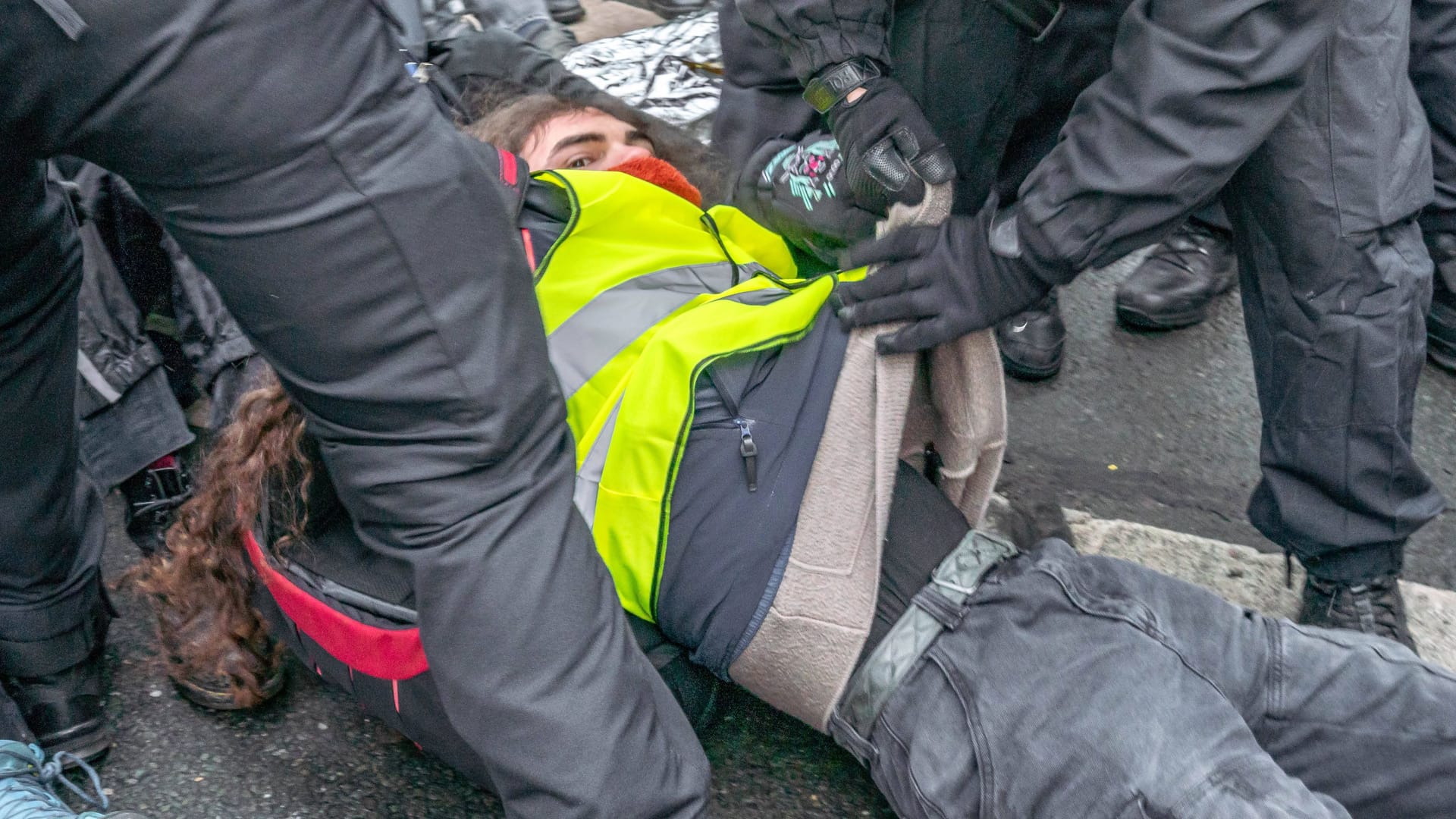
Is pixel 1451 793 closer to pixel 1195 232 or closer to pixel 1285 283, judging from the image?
pixel 1285 283

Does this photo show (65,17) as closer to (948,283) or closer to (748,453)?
(748,453)

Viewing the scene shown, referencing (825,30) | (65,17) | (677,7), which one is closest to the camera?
(65,17)

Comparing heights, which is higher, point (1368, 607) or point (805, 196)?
point (805, 196)

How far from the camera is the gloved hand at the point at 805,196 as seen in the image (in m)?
1.88

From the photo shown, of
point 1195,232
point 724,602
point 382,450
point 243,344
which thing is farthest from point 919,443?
point 1195,232

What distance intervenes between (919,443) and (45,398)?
1.30 m

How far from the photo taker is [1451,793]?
143 centimetres

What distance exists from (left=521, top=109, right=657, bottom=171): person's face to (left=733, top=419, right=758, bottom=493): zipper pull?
71cm

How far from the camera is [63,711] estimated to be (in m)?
1.79

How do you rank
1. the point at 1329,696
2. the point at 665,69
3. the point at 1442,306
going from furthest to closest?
the point at 665,69, the point at 1442,306, the point at 1329,696

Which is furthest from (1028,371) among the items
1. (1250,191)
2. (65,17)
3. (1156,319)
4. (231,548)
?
(65,17)

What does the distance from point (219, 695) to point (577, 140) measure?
115 cm

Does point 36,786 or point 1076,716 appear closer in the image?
point 1076,716

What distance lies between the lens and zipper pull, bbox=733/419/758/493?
1570mm
